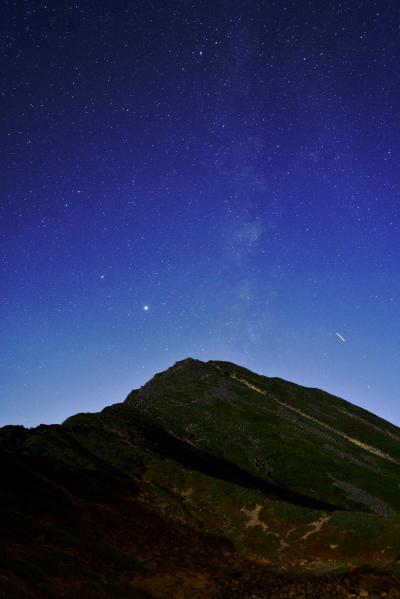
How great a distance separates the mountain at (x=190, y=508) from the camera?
2305 centimetres

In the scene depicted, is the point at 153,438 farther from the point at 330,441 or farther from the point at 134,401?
the point at 330,441

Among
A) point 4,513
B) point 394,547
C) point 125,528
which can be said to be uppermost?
point 4,513

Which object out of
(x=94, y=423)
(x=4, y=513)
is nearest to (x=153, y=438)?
(x=94, y=423)

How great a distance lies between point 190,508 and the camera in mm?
37281

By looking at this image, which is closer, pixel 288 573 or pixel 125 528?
pixel 288 573

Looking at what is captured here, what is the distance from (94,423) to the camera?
2292 inches

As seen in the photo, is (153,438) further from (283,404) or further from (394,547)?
(283,404)

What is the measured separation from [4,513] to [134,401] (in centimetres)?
4738

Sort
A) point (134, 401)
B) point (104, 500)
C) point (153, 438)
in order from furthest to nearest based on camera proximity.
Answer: point (134, 401) → point (153, 438) → point (104, 500)

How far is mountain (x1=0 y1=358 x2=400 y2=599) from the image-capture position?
23047 millimetres

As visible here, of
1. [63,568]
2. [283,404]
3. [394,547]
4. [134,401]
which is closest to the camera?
[63,568]

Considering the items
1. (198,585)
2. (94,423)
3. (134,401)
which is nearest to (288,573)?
(198,585)

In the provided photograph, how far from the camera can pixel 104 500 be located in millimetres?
35344

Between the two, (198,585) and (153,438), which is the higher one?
(153,438)
